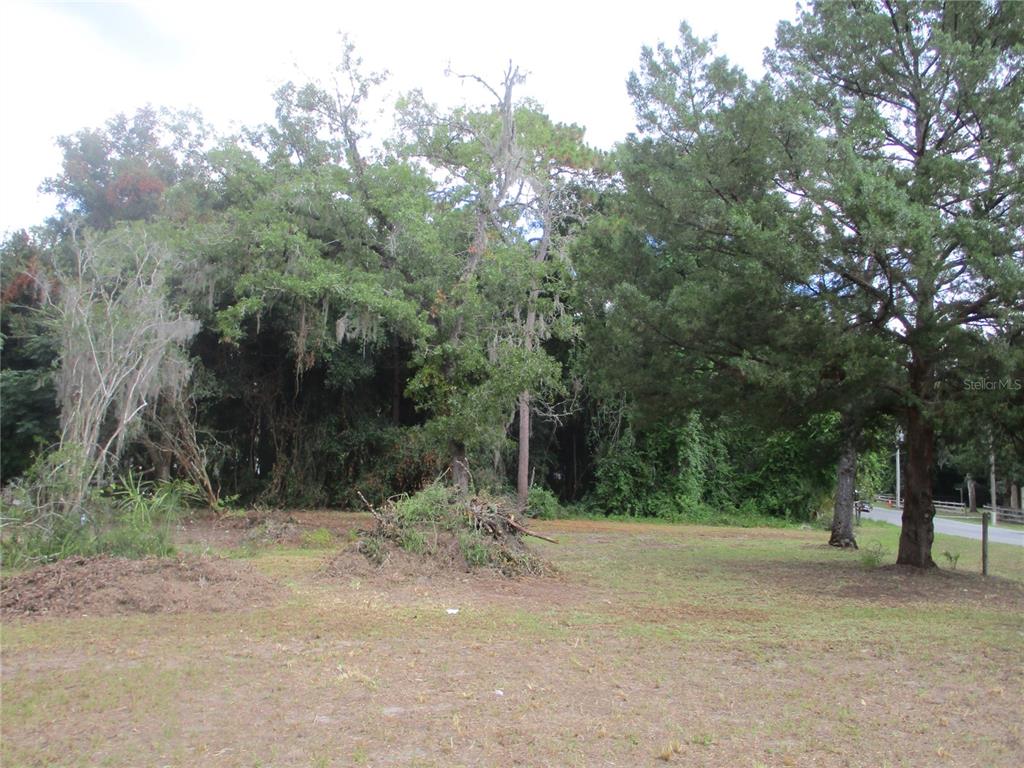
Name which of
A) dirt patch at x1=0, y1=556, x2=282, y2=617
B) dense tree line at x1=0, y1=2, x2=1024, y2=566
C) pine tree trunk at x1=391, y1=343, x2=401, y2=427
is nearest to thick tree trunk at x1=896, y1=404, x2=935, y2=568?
dense tree line at x1=0, y1=2, x2=1024, y2=566

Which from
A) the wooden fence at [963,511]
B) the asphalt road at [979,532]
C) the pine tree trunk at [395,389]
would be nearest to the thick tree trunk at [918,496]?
the asphalt road at [979,532]

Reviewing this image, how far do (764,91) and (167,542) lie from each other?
10.3 m

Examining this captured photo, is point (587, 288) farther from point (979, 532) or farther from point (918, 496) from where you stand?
point (979, 532)

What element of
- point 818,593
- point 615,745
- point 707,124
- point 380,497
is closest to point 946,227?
point 707,124

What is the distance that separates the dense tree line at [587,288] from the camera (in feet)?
36.6

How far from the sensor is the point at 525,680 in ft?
21.5

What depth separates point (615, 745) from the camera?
5.11 metres

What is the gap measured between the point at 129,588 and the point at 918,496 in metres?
11.7

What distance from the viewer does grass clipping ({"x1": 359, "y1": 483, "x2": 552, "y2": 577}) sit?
12586 millimetres

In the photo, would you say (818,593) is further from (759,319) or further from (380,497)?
(380,497)

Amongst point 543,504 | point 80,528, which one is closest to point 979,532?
point 543,504

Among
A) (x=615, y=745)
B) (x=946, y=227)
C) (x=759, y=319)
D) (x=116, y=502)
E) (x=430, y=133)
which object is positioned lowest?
(x=615, y=745)

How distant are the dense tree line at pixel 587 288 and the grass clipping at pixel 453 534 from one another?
3269mm

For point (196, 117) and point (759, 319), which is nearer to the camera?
point (759, 319)
